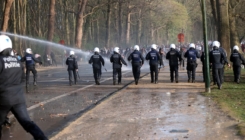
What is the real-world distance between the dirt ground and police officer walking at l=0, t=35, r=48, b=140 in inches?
65.4

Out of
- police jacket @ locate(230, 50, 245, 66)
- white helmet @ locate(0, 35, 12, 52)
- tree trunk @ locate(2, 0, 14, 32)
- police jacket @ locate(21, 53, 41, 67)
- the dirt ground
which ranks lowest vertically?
the dirt ground

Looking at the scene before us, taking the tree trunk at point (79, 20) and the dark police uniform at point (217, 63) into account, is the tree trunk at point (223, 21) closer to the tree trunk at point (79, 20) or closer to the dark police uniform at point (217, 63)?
the dark police uniform at point (217, 63)

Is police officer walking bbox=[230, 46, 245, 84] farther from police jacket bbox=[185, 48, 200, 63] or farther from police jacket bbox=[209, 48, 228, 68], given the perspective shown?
police jacket bbox=[209, 48, 228, 68]

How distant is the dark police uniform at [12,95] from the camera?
25.1 ft

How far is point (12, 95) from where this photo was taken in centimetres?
770

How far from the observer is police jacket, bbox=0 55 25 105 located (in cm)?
766

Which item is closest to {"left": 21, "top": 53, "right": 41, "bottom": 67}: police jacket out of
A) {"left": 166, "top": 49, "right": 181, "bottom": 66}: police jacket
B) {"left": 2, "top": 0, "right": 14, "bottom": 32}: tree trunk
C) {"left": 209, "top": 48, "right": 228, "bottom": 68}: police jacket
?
{"left": 166, "top": 49, "right": 181, "bottom": 66}: police jacket

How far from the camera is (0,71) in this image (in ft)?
25.2

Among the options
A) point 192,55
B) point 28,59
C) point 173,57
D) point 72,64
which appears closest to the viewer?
point 28,59

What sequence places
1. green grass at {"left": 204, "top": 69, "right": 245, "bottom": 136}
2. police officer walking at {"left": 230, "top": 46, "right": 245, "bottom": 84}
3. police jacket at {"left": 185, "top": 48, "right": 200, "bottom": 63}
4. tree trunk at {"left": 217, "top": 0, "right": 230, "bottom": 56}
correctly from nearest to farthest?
green grass at {"left": 204, "top": 69, "right": 245, "bottom": 136} → police officer walking at {"left": 230, "top": 46, "right": 245, "bottom": 84} → police jacket at {"left": 185, "top": 48, "right": 200, "bottom": 63} → tree trunk at {"left": 217, "top": 0, "right": 230, "bottom": 56}

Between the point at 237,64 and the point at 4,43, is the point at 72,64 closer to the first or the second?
the point at 237,64

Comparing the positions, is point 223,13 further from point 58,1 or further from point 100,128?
point 58,1

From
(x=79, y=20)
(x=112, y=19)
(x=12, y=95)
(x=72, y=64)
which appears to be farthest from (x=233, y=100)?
(x=112, y=19)

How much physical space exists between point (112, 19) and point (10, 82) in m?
72.6
